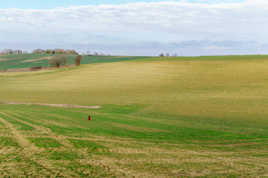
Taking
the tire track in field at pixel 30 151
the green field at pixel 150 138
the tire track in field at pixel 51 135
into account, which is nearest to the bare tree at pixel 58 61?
the green field at pixel 150 138

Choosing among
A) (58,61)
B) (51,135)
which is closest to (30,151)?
(51,135)

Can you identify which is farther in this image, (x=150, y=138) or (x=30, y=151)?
(x=150, y=138)

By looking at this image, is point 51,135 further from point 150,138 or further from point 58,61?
point 58,61

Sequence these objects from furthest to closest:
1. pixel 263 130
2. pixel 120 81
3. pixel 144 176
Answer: pixel 120 81 < pixel 263 130 < pixel 144 176

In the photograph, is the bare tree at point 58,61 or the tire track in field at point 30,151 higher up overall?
the bare tree at point 58,61

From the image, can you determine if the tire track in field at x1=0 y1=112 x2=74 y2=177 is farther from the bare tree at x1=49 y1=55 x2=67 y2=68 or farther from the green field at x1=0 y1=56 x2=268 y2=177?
the bare tree at x1=49 y1=55 x2=67 y2=68

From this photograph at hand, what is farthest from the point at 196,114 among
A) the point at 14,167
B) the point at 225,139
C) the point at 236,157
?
the point at 14,167

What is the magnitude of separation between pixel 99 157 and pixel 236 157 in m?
5.80

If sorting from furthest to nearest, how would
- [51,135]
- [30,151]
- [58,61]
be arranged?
[58,61], [51,135], [30,151]

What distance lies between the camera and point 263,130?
1784 cm

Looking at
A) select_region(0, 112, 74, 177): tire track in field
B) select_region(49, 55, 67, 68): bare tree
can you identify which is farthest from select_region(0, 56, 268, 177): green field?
select_region(49, 55, 67, 68): bare tree

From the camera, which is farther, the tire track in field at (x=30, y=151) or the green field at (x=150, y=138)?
the green field at (x=150, y=138)

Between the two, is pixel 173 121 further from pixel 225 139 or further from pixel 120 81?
pixel 120 81

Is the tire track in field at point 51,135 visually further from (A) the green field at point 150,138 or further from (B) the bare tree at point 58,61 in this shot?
(B) the bare tree at point 58,61
